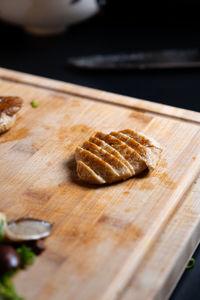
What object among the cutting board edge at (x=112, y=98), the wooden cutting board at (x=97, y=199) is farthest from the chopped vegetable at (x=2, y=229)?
the cutting board edge at (x=112, y=98)

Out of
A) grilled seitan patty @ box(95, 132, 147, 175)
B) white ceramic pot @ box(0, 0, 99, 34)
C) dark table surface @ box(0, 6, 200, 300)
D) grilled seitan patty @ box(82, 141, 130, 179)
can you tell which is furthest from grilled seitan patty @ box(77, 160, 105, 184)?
white ceramic pot @ box(0, 0, 99, 34)

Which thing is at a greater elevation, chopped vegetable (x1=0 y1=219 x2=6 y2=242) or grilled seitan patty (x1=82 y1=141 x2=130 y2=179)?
A: chopped vegetable (x1=0 y1=219 x2=6 y2=242)

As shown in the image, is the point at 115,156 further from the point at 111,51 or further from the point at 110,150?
the point at 111,51

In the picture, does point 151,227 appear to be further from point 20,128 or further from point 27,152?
point 20,128

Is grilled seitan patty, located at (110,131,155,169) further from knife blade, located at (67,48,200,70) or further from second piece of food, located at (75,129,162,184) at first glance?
knife blade, located at (67,48,200,70)

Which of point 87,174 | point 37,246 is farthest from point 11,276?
point 87,174

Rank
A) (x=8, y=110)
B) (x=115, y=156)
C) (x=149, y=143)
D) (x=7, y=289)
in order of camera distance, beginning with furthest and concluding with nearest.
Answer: (x=8, y=110) < (x=149, y=143) < (x=115, y=156) < (x=7, y=289)

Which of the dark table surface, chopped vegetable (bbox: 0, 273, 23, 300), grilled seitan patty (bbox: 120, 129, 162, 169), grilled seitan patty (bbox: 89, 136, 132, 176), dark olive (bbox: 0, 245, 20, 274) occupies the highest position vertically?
dark olive (bbox: 0, 245, 20, 274)

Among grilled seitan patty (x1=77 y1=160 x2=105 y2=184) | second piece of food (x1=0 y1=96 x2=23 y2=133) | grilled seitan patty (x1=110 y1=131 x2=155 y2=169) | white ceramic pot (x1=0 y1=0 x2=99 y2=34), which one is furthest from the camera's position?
white ceramic pot (x1=0 y1=0 x2=99 y2=34)
